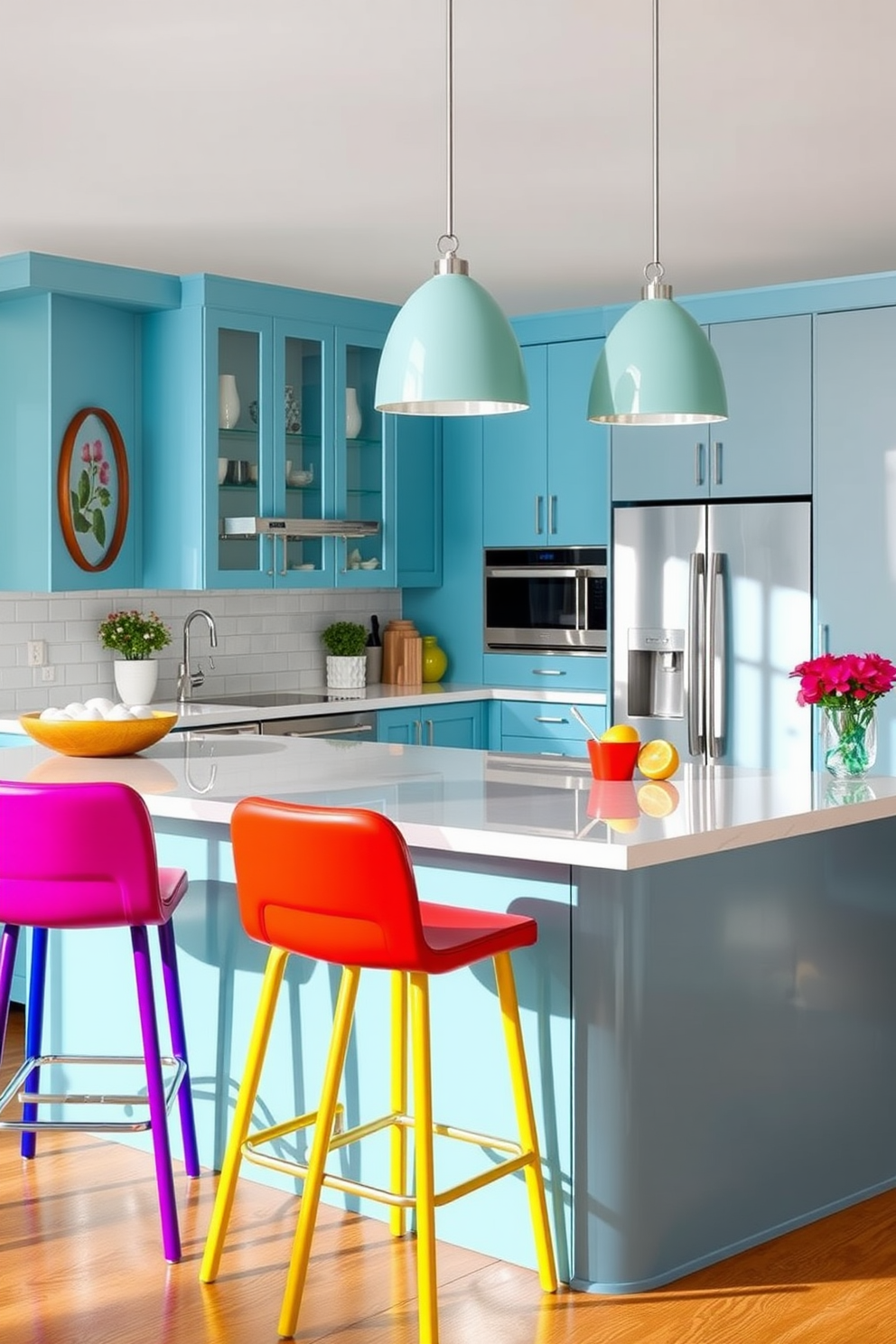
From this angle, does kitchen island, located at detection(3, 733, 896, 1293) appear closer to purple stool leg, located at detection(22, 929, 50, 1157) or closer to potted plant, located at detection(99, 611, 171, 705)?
purple stool leg, located at detection(22, 929, 50, 1157)

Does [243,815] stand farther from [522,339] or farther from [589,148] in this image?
[522,339]

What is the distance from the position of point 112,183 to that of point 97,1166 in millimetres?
2548

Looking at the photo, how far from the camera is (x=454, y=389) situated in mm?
3006

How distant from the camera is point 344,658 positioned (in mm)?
6801

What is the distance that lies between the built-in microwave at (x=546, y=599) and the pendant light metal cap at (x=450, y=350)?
3.53 metres

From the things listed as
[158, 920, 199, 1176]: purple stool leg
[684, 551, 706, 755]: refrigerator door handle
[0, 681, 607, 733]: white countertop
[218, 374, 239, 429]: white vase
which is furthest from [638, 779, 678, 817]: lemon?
[218, 374, 239, 429]: white vase

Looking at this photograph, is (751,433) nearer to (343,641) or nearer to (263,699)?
(343,641)

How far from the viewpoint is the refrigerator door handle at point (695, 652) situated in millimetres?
6105

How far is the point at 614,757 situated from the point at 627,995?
72 cm

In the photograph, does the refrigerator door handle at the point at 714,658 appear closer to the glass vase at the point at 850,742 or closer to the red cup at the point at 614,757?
the glass vase at the point at 850,742

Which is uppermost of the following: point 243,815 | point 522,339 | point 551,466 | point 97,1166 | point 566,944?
point 522,339

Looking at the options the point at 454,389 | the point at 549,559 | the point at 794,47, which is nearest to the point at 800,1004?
the point at 454,389

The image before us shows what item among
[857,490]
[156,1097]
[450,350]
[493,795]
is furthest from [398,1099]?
[857,490]

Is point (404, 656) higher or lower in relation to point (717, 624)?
lower
